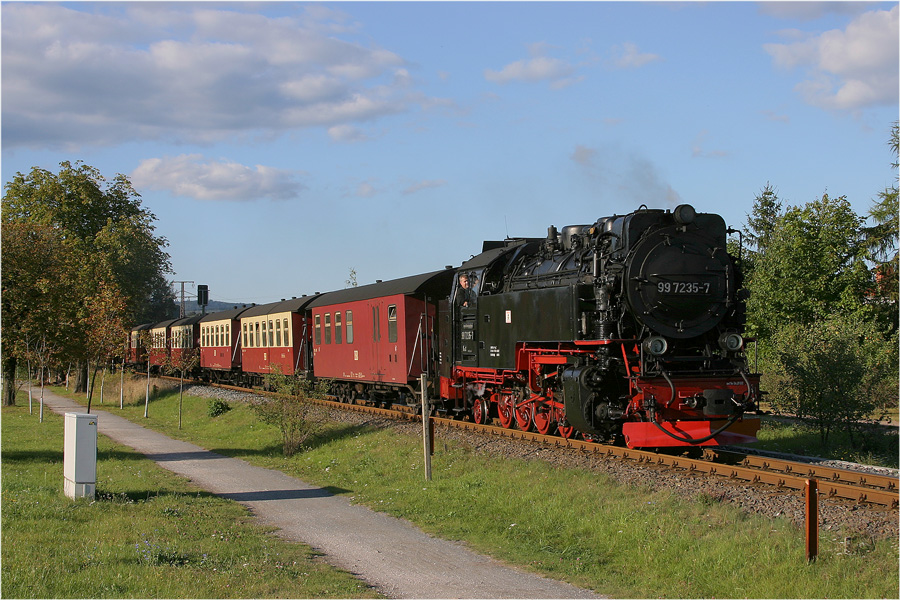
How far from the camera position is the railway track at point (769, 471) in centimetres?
930

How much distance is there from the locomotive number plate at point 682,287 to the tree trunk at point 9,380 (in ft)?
70.1

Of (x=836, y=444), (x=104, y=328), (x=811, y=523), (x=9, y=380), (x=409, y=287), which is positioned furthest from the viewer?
(x=9, y=380)

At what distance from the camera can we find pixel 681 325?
12.3 metres

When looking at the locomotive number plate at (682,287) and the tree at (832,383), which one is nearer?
the locomotive number plate at (682,287)

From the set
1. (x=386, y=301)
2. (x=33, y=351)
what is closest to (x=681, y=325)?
(x=386, y=301)

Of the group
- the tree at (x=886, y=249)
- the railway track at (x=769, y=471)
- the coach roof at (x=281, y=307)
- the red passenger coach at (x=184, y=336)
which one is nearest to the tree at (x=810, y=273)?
the tree at (x=886, y=249)

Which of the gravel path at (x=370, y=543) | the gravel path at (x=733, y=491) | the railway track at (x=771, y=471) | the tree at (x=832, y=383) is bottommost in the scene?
the gravel path at (x=370, y=543)

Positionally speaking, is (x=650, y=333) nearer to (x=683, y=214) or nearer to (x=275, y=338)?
(x=683, y=214)

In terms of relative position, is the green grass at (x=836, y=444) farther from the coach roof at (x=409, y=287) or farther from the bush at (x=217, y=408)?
the bush at (x=217, y=408)

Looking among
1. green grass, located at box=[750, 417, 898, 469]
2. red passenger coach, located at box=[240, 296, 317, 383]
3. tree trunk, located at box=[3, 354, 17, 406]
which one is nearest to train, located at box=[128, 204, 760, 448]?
green grass, located at box=[750, 417, 898, 469]

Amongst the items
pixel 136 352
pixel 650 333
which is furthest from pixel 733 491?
pixel 136 352

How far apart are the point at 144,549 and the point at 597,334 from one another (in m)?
7.19

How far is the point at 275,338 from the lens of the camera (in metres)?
30.5

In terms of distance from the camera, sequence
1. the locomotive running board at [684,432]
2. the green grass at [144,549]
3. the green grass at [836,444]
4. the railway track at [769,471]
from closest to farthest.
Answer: the green grass at [144,549], the railway track at [769,471], the locomotive running board at [684,432], the green grass at [836,444]
